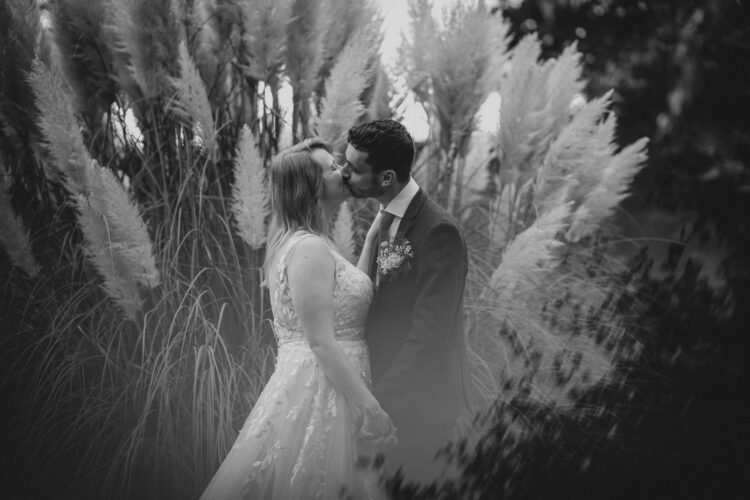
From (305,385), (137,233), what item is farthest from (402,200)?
(137,233)

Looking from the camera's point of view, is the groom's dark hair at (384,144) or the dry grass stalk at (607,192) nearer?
the groom's dark hair at (384,144)

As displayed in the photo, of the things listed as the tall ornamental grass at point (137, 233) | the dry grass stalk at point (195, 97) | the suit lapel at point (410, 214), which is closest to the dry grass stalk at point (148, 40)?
the tall ornamental grass at point (137, 233)

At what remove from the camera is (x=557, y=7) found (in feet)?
28.1

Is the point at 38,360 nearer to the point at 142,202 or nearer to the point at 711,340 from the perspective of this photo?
the point at 142,202

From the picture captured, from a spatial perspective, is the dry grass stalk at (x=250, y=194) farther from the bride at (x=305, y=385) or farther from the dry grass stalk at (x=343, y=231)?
the bride at (x=305, y=385)

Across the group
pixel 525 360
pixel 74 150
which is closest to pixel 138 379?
pixel 74 150

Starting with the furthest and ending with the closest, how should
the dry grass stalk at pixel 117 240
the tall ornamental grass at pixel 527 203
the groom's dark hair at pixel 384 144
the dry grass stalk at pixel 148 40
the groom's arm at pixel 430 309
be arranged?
1. the dry grass stalk at pixel 148 40
2. the tall ornamental grass at pixel 527 203
3. the dry grass stalk at pixel 117 240
4. the groom's dark hair at pixel 384 144
5. the groom's arm at pixel 430 309

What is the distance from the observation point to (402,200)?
236 cm

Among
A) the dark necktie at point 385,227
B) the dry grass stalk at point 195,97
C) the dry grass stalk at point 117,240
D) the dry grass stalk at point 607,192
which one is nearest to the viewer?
the dark necktie at point 385,227

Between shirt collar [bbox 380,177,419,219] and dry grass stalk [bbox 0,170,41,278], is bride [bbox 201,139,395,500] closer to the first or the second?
shirt collar [bbox 380,177,419,219]

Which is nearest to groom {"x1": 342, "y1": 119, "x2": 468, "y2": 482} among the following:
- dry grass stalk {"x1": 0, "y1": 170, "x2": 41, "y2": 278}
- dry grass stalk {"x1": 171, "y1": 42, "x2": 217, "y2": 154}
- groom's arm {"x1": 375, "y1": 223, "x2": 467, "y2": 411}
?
groom's arm {"x1": 375, "y1": 223, "x2": 467, "y2": 411}

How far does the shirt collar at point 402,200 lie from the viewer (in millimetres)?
2350

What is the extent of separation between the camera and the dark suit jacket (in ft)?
7.05

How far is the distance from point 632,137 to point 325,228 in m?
6.87
